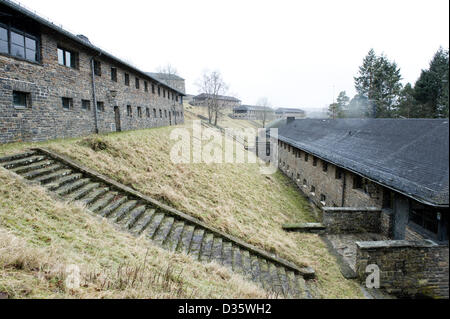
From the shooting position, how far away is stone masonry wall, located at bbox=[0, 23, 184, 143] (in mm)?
10039

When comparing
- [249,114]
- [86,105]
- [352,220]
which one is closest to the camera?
[352,220]

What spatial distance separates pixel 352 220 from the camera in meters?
9.71

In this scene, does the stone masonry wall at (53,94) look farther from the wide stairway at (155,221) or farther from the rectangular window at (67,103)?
the wide stairway at (155,221)

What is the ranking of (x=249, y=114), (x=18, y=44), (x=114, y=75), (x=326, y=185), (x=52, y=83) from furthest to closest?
(x=249, y=114)
(x=114, y=75)
(x=326, y=185)
(x=52, y=83)
(x=18, y=44)

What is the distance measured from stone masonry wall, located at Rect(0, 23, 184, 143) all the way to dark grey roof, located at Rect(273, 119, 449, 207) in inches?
565

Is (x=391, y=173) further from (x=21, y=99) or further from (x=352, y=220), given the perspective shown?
(x=21, y=99)

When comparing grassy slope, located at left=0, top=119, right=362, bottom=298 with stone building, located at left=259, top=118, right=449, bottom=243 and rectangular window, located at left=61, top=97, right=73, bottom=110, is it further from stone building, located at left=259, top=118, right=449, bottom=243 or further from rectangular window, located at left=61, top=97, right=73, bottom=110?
rectangular window, located at left=61, top=97, right=73, bottom=110

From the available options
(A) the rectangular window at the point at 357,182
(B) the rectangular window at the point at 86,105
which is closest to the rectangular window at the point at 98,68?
(B) the rectangular window at the point at 86,105

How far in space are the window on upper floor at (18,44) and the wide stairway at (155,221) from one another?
5299 millimetres

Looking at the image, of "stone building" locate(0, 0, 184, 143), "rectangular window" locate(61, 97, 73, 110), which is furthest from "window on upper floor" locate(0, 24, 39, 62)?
"rectangular window" locate(61, 97, 73, 110)

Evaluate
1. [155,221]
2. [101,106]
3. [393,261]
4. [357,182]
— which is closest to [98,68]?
[101,106]

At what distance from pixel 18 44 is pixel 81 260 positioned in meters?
11.7
